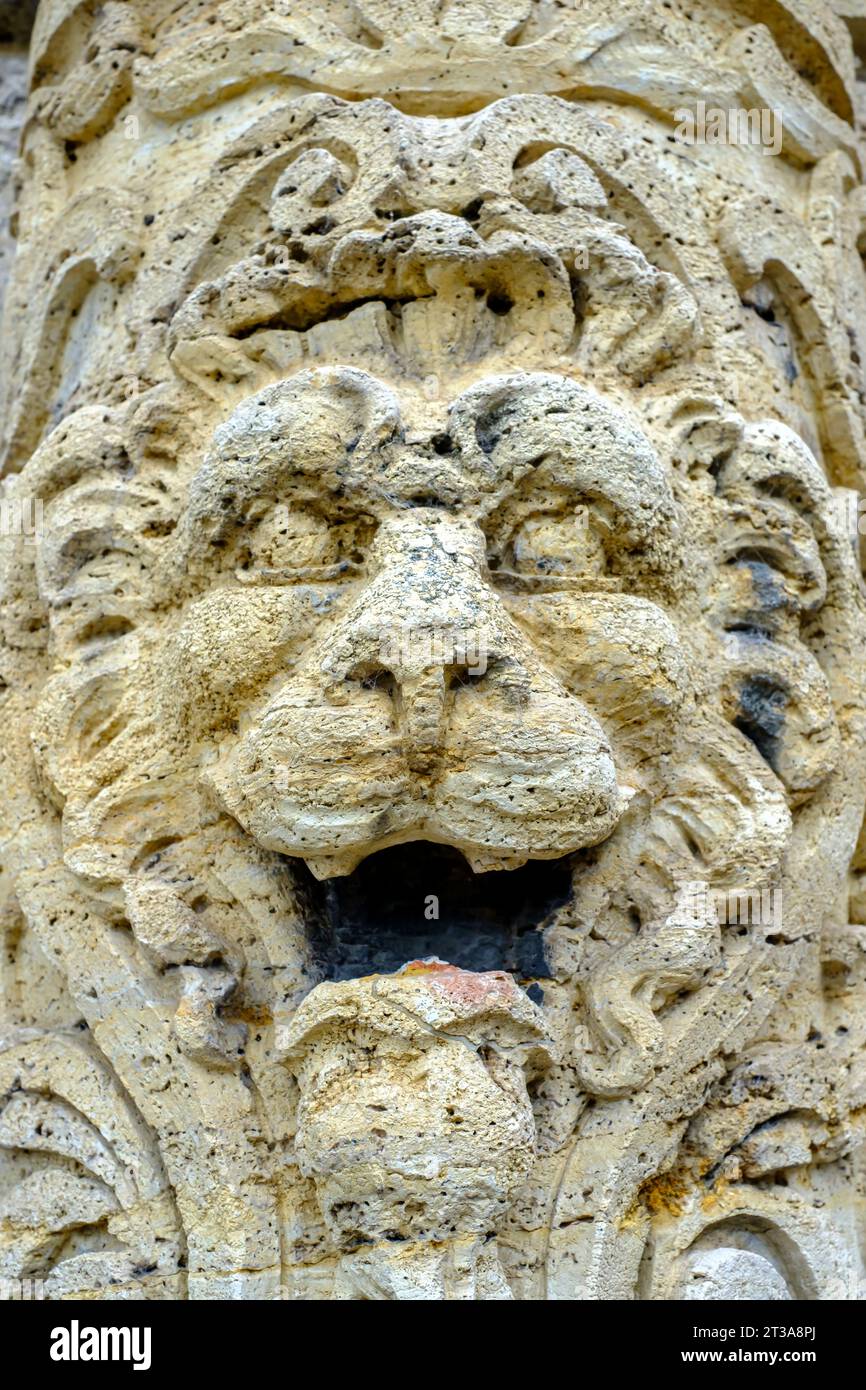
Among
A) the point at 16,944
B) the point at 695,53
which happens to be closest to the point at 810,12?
the point at 695,53

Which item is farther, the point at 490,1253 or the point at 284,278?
the point at 284,278

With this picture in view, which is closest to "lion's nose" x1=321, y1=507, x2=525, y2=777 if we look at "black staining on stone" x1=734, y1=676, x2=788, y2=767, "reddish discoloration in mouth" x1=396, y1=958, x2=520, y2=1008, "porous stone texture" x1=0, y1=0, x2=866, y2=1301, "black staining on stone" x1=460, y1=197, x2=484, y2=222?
"porous stone texture" x1=0, y1=0, x2=866, y2=1301

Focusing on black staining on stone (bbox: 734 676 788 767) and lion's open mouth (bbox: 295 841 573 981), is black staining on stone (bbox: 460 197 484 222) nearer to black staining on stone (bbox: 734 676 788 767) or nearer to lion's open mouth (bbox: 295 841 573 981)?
black staining on stone (bbox: 734 676 788 767)

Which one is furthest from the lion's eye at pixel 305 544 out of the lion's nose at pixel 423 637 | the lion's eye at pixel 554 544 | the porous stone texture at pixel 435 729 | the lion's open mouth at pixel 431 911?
the lion's open mouth at pixel 431 911

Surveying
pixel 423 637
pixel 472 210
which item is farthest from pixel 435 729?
pixel 472 210

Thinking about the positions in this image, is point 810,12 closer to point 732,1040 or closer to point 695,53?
point 695,53

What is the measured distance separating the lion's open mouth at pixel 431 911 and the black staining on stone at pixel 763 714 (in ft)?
1.25

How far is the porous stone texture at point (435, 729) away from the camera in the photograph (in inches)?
84.3

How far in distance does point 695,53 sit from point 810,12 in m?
0.35

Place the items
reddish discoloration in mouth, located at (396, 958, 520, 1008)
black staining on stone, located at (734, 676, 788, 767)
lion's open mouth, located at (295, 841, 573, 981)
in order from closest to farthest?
reddish discoloration in mouth, located at (396, 958, 520, 1008) < lion's open mouth, located at (295, 841, 573, 981) < black staining on stone, located at (734, 676, 788, 767)

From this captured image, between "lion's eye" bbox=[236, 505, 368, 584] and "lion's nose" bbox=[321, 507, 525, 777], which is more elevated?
"lion's eye" bbox=[236, 505, 368, 584]

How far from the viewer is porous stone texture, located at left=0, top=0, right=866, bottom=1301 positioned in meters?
2.14

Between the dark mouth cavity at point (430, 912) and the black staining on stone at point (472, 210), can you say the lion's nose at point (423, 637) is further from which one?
the black staining on stone at point (472, 210)

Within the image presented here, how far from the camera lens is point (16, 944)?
2.59 meters
